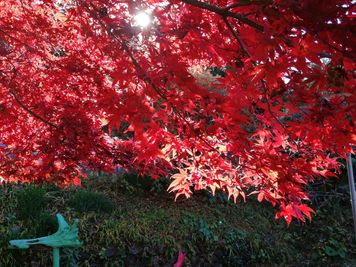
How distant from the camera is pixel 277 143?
2.24 meters

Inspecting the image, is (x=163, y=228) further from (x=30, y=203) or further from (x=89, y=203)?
(x=30, y=203)

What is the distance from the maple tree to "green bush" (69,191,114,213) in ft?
5.51

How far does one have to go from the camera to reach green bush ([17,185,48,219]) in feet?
13.7

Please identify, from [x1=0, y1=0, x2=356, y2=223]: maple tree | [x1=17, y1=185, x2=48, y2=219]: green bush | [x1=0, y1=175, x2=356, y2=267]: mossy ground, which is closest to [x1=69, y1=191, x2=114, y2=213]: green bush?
[x1=0, y1=175, x2=356, y2=267]: mossy ground

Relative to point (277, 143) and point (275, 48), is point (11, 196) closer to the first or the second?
Result: point (277, 143)

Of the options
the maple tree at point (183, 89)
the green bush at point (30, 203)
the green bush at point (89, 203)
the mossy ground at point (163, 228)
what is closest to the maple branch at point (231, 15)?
the maple tree at point (183, 89)

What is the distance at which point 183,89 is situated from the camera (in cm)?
155

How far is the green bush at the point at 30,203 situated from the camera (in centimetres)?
418

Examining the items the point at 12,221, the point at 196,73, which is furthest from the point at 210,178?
the point at 196,73

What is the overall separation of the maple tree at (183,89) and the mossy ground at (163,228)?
1178 millimetres

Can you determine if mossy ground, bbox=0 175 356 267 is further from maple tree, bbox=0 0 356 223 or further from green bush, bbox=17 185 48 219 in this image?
maple tree, bbox=0 0 356 223

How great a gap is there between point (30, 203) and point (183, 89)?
3372 millimetres

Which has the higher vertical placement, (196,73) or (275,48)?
(196,73)

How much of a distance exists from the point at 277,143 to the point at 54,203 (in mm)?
3722
